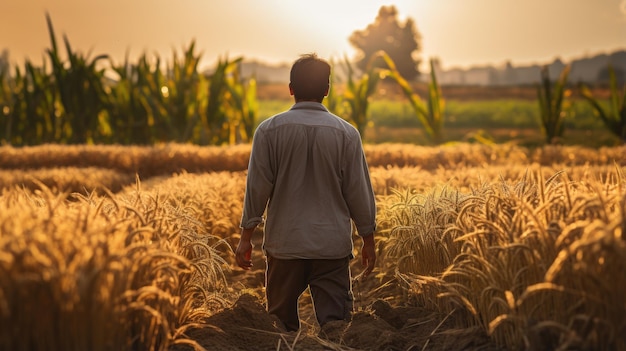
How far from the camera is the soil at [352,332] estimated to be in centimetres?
301

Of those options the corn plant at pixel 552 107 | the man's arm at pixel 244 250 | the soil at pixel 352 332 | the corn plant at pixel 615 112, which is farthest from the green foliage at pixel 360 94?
the man's arm at pixel 244 250

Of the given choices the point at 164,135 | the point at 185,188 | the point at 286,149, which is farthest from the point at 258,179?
the point at 164,135

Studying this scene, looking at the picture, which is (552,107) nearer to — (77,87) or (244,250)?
(77,87)

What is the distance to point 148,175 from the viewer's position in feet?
30.1

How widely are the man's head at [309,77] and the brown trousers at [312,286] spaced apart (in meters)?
0.84

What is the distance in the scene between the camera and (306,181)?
3498 millimetres

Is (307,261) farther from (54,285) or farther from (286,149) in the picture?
(54,285)

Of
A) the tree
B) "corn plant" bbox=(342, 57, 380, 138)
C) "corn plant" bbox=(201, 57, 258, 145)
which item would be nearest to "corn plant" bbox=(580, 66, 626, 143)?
"corn plant" bbox=(342, 57, 380, 138)

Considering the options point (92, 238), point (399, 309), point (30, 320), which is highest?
point (92, 238)

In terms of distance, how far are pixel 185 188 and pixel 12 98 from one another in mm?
9283

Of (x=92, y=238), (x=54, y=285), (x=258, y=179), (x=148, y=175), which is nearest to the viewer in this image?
(x=54, y=285)

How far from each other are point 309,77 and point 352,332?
1251 mm

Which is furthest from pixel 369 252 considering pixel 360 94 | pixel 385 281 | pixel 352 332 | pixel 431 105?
pixel 360 94

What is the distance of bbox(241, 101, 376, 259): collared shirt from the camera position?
3477 millimetres
